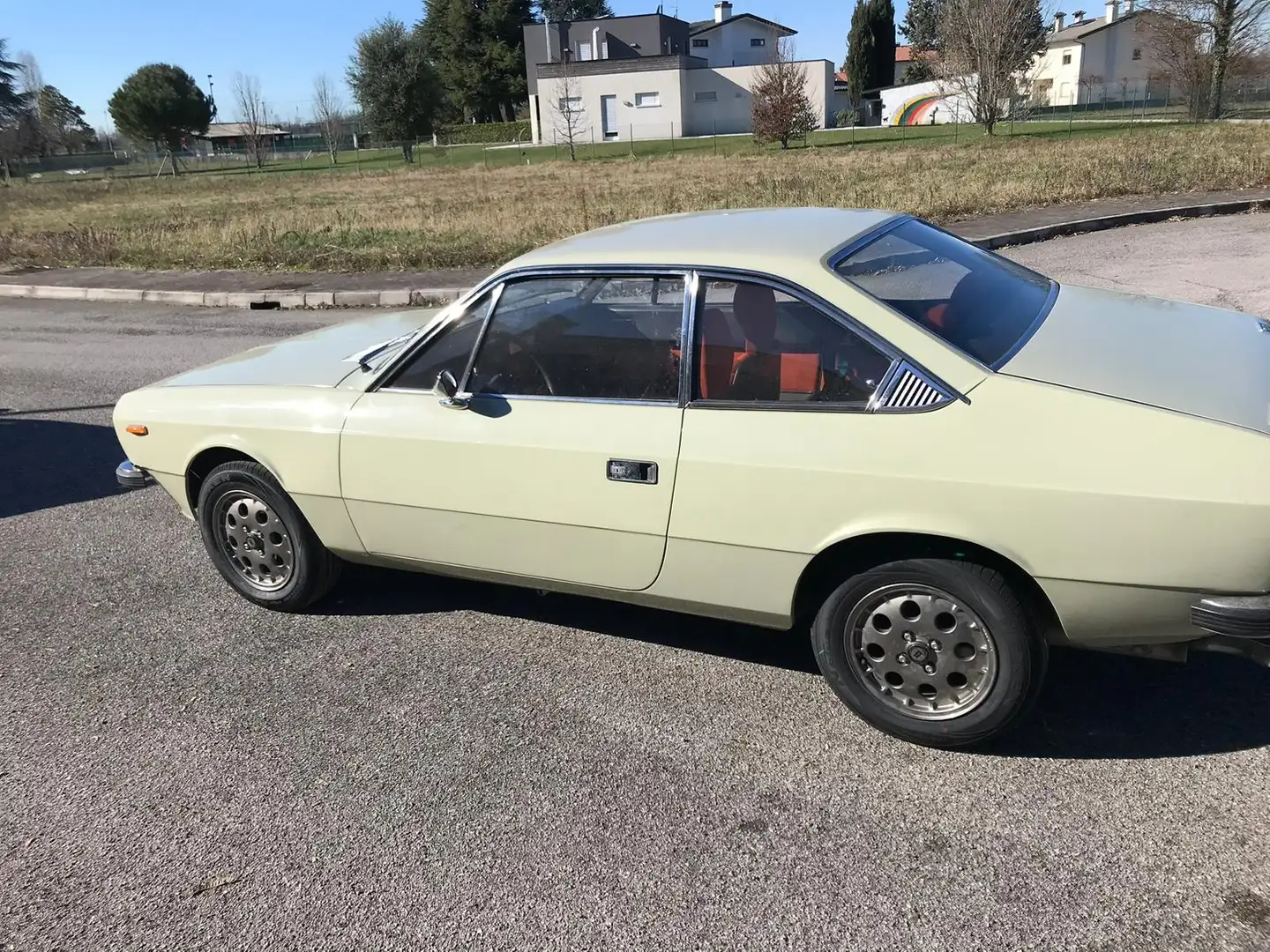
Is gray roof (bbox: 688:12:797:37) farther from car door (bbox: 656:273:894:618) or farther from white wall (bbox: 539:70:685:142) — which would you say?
car door (bbox: 656:273:894:618)

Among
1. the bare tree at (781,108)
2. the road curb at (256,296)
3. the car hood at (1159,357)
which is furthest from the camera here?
the bare tree at (781,108)

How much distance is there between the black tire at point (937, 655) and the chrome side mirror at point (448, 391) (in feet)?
4.81

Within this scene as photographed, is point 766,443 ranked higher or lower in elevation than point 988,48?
lower

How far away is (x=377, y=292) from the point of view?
40.2 ft

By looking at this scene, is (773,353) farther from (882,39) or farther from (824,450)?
(882,39)

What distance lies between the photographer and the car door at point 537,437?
10.6ft

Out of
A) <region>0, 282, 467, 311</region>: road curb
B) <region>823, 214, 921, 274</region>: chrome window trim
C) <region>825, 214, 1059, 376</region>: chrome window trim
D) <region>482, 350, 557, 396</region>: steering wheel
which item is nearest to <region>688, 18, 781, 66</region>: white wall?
<region>0, 282, 467, 311</region>: road curb

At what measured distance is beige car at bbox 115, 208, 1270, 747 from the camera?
264cm

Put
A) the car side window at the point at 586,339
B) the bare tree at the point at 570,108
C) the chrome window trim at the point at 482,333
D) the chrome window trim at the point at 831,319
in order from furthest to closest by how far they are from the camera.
A: the bare tree at the point at 570,108, the chrome window trim at the point at 482,333, the car side window at the point at 586,339, the chrome window trim at the point at 831,319

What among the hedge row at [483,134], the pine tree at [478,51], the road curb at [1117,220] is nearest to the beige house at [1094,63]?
the hedge row at [483,134]

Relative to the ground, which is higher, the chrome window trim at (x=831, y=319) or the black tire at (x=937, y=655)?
the chrome window trim at (x=831, y=319)

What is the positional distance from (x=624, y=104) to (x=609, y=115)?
123 cm

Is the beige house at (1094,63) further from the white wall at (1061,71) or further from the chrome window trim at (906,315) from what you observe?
the chrome window trim at (906,315)

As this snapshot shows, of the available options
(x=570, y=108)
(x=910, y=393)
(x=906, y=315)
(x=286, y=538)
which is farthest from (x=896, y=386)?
(x=570, y=108)
